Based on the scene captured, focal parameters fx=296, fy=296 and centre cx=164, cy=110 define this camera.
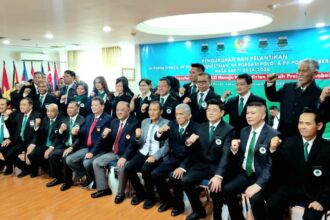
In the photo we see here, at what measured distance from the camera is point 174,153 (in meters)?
3.68

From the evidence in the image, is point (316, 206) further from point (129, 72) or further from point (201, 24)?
point (129, 72)

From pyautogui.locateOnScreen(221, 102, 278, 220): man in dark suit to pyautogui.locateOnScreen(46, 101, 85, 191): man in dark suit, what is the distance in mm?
2441

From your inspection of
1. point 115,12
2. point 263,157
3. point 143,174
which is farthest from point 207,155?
point 115,12

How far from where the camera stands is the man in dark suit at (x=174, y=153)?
137 inches

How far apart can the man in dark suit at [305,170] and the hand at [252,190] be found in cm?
13

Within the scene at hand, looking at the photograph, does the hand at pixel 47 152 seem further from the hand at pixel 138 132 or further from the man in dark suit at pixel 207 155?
the man in dark suit at pixel 207 155

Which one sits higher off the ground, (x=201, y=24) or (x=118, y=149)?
Answer: (x=201, y=24)

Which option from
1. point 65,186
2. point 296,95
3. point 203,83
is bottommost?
point 65,186

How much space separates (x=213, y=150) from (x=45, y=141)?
2993mm

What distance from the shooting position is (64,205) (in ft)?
12.2

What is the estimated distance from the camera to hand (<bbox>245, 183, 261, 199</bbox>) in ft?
8.94

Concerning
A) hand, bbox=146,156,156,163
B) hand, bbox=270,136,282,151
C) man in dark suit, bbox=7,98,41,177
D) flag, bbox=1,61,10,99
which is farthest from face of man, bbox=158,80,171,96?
flag, bbox=1,61,10,99

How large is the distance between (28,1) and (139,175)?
2786mm

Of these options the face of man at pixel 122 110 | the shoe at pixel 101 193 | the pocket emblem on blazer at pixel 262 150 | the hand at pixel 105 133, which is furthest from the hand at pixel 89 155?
the pocket emblem on blazer at pixel 262 150
